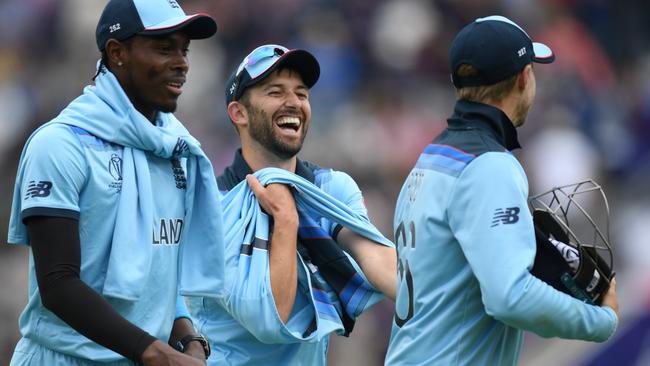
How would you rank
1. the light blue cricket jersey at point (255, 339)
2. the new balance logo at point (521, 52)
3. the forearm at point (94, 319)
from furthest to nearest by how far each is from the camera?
1. the light blue cricket jersey at point (255, 339)
2. the new balance logo at point (521, 52)
3. the forearm at point (94, 319)

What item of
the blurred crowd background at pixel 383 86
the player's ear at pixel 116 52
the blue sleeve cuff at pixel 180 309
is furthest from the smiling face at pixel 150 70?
the blurred crowd background at pixel 383 86

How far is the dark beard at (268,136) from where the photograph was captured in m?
5.37

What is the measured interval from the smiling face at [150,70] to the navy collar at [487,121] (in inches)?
39.4

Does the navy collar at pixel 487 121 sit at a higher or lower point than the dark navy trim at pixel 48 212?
higher

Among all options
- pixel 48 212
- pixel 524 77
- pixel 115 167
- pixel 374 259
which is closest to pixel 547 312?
pixel 524 77

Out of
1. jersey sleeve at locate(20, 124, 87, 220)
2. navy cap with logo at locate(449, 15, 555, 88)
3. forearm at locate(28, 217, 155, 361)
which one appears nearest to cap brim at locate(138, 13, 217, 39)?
jersey sleeve at locate(20, 124, 87, 220)

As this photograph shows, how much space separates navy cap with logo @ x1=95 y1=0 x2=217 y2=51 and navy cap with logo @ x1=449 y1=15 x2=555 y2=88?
0.92m

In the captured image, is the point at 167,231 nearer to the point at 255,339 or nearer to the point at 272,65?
the point at 255,339

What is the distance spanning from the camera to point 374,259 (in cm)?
523

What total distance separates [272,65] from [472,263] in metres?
1.72

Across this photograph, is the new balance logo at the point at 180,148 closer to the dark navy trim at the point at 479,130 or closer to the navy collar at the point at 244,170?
the dark navy trim at the point at 479,130

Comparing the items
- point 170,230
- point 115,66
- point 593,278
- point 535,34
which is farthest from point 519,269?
point 535,34

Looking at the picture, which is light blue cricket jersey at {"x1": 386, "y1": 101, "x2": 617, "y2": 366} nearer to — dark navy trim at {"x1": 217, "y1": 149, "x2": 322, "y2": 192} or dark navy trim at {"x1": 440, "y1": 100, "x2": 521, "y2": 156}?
dark navy trim at {"x1": 440, "y1": 100, "x2": 521, "y2": 156}

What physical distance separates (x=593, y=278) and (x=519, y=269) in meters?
0.40
